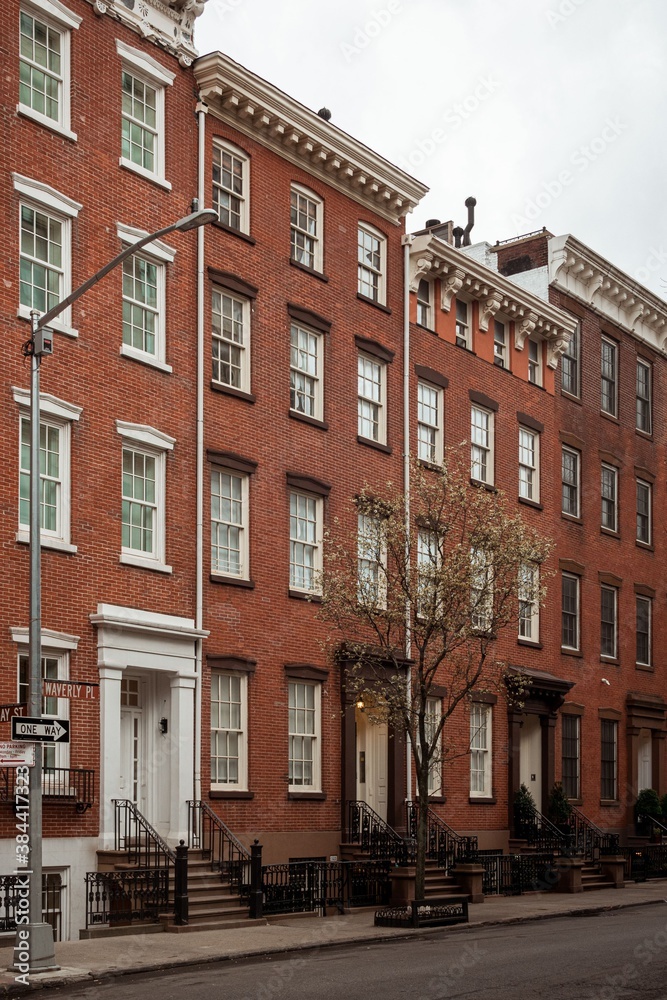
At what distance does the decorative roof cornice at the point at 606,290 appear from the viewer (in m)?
39.0

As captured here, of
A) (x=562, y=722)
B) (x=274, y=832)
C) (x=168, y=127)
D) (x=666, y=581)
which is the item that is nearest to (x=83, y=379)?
(x=168, y=127)

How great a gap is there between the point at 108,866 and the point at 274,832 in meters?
4.93

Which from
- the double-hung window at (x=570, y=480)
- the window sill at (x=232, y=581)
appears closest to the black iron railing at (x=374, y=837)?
the window sill at (x=232, y=581)

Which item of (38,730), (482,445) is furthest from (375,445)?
(38,730)

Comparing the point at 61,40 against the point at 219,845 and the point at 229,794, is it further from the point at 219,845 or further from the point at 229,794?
the point at 219,845

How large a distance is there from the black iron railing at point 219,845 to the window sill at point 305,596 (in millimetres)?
4911

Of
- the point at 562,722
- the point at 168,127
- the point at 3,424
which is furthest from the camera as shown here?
the point at 562,722

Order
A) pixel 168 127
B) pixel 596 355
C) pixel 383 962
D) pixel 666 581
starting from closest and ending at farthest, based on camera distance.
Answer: pixel 383 962, pixel 168 127, pixel 596 355, pixel 666 581

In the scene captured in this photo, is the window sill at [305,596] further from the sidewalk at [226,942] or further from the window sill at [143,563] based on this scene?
the sidewalk at [226,942]

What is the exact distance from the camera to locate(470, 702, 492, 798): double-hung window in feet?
110

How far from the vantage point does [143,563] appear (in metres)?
24.2

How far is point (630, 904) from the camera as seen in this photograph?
1151 inches

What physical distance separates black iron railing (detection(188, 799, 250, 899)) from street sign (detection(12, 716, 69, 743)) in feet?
23.9

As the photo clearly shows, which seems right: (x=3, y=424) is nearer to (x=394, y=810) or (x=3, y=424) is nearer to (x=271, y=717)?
(x=271, y=717)
